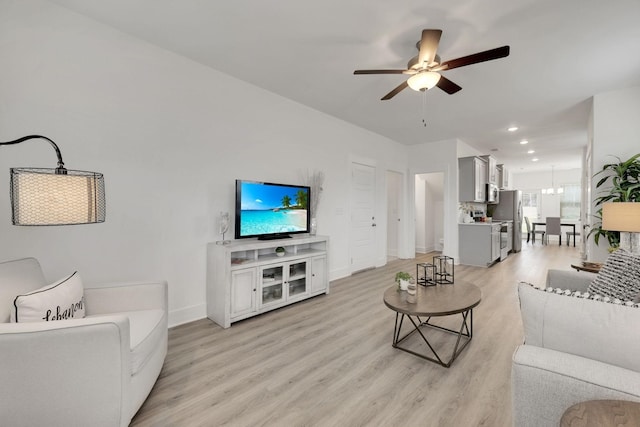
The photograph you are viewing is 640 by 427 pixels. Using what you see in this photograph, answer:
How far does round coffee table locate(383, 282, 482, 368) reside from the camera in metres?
1.99

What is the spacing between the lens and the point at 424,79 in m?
2.40

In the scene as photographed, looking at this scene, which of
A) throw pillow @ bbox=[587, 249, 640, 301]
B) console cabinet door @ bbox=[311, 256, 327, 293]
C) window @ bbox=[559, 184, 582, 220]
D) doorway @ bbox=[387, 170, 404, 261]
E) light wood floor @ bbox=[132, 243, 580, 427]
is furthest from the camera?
window @ bbox=[559, 184, 582, 220]

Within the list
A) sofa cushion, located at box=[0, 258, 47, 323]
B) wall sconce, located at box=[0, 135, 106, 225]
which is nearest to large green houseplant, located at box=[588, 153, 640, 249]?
wall sconce, located at box=[0, 135, 106, 225]

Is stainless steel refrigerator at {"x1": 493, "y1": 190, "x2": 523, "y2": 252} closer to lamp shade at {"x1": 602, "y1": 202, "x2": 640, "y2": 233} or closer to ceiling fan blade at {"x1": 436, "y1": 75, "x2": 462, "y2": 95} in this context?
lamp shade at {"x1": 602, "y1": 202, "x2": 640, "y2": 233}

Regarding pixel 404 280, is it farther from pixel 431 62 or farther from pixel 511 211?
pixel 511 211

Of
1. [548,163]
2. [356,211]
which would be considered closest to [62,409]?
[356,211]

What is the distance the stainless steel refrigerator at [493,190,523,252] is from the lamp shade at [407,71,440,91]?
21.4 ft

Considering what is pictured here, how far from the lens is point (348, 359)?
2168 mm

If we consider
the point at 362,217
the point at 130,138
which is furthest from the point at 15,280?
the point at 362,217

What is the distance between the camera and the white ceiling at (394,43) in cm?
212

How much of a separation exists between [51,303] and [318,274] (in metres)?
A: 2.64

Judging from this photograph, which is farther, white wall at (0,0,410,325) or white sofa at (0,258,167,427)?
white wall at (0,0,410,325)

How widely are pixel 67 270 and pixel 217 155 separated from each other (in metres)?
1.69

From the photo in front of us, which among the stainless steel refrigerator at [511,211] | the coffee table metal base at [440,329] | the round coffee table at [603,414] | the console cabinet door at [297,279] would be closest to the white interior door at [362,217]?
the console cabinet door at [297,279]
